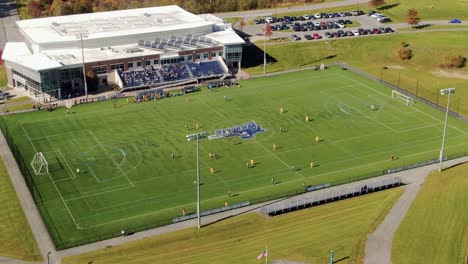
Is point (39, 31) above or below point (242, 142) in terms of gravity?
above

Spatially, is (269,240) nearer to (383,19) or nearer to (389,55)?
(389,55)

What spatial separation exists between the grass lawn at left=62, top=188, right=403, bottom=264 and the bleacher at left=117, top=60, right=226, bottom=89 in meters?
59.5

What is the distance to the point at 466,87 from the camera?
137875mm

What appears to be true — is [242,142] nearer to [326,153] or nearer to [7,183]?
[326,153]

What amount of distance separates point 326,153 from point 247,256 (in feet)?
112

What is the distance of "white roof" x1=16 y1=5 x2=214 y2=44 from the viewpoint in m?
146

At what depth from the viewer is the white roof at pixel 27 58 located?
429 ft

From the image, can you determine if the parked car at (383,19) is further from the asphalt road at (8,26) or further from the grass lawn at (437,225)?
the asphalt road at (8,26)

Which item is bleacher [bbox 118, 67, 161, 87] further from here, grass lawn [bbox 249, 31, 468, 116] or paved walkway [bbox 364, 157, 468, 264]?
paved walkway [bbox 364, 157, 468, 264]

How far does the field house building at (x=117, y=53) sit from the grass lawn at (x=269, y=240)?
60497 millimetres

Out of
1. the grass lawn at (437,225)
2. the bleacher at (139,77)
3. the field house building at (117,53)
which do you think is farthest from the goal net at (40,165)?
the grass lawn at (437,225)

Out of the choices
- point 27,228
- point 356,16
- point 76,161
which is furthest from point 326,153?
point 356,16

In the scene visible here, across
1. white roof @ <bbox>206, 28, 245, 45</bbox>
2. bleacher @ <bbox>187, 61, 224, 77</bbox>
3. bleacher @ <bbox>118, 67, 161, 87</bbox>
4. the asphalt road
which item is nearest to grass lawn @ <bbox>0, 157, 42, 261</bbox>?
bleacher @ <bbox>118, 67, 161, 87</bbox>

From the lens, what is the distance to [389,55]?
156 metres
